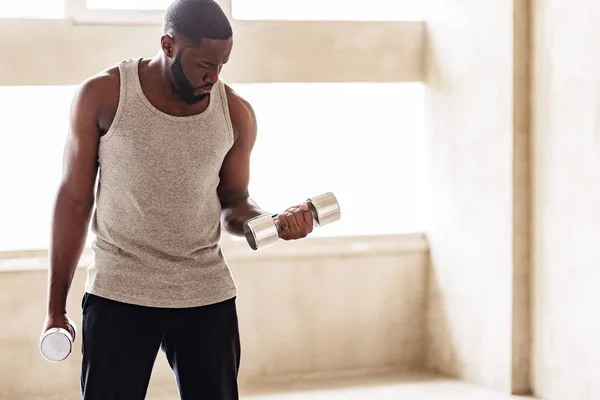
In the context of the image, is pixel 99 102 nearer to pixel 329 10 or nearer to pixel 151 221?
pixel 151 221

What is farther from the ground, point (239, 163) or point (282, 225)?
point (239, 163)

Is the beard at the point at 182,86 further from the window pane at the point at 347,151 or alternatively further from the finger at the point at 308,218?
the window pane at the point at 347,151

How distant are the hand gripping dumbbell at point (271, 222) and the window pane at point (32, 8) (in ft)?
6.58

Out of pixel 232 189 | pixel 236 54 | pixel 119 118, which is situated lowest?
pixel 232 189

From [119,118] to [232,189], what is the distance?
34 centimetres

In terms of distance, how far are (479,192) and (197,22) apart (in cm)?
206

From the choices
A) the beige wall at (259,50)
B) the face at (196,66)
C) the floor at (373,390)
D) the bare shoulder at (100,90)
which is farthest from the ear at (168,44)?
the floor at (373,390)

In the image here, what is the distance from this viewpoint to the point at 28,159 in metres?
3.68

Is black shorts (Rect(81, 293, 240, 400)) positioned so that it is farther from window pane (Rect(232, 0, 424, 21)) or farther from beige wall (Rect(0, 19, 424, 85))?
window pane (Rect(232, 0, 424, 21))

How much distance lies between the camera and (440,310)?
407 cm

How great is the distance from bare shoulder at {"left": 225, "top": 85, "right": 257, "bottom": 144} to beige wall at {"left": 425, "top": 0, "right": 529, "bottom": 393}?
1.65m

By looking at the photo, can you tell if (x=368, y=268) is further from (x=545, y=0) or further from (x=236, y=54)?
(x=545, y=0)

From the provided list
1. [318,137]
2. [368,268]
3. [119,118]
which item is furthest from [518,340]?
[119,118]

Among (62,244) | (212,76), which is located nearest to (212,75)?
(212,76)
